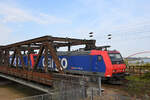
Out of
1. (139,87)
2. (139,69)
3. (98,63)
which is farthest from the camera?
(139,69)

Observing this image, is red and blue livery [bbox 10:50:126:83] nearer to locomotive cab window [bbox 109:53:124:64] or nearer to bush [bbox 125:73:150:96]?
locomotive cab window [bbox 109:53:124:64]

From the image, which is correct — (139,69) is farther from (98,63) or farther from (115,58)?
(98,63)

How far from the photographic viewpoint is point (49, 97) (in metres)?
10.1

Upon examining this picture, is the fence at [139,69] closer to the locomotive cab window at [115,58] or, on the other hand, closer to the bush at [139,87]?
the locomotive cab window at [115,58]

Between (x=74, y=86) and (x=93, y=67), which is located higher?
(x=93, y=67)

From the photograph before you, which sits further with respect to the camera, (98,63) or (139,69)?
(139,69)

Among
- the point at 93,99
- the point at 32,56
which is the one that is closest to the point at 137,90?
the point at 93,99

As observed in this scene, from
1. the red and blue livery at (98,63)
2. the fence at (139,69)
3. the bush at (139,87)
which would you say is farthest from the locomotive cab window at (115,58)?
the bush at (139,87)

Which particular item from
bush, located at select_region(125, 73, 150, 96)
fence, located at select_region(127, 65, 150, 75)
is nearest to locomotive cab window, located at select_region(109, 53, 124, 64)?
fence, located at select_region(127, 65, 150, 75)

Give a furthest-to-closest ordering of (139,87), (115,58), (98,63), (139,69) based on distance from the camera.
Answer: (139,69) → (115,58) → (98,63) → (139,87)

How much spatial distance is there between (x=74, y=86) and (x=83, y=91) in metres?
Answer: 0.82

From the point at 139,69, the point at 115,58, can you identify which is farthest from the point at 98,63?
the point at 139,69

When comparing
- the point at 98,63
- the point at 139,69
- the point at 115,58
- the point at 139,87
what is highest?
the point at 115,58

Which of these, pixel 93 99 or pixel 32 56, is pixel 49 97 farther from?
pixel 32 56
